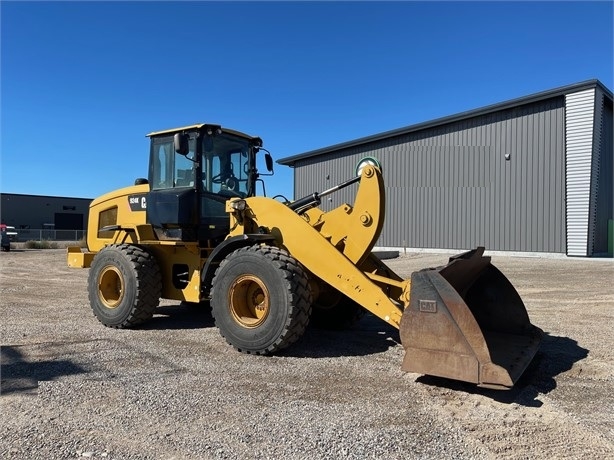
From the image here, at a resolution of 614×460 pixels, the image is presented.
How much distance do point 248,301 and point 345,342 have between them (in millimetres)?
1380

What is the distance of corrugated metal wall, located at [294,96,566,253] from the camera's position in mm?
19203

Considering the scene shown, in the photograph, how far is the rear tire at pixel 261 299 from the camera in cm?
544

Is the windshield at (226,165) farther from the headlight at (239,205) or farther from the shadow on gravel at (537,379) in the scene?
the shadow on gravel at (537,379)

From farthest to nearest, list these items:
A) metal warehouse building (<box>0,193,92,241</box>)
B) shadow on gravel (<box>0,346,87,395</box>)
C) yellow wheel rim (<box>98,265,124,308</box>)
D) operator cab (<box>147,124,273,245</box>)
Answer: metal warehouse building (<box>0,193,92,241</box>) → yellow wheel rim (<box>98,265,124,308</box>) → operator cab (<box>147,124,273,245</box>) → shadow on gravel (<box>0,346,87,395</box>)

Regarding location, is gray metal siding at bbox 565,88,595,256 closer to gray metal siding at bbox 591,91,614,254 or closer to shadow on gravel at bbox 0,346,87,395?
gray metal siding at bbox 591,91,614,254

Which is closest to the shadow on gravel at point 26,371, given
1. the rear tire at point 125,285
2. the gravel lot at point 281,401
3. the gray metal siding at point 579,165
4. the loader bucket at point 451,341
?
the gravel lot at point 281,401

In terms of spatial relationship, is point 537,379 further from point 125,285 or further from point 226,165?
point 125,285

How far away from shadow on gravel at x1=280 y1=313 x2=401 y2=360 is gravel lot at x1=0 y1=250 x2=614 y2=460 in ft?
0.08

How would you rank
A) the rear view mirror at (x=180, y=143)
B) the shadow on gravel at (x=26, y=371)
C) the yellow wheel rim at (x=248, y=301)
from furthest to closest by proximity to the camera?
the rear view mirror at (x=180, y=143)
the yellow wheel rim at (x=248, y=301)
the shadow on gravel at (x=26, y=371)

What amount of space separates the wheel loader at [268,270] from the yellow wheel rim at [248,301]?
0.04 ft

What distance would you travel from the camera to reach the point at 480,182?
21.2 metres

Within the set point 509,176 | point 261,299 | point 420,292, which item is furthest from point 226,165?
point 509,176

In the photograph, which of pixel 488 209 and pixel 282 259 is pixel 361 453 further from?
pixel 488 209

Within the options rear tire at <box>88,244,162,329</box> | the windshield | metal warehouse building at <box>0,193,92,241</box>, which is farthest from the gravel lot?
metal warehouse building at <box>0,193,92,241</box>
